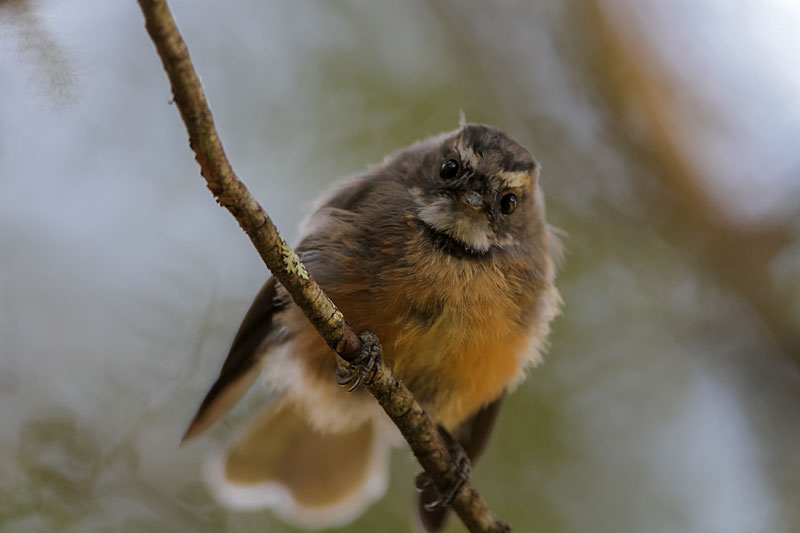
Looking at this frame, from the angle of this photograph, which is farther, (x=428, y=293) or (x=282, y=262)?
(x=428, y=293)

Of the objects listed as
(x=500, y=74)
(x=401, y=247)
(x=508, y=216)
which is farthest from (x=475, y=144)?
(x=500, y=74)

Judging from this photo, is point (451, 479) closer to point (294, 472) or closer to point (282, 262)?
point (294, 472)

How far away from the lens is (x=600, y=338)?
23.0ft

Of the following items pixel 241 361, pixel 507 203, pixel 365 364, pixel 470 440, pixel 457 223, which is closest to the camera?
pixel 365 364

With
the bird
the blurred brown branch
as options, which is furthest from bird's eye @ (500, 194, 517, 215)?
the blurred brown branch

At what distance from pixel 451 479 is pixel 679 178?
8.85 feet

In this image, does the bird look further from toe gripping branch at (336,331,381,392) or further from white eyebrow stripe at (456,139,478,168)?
toe gripping branch at (336,331,381,392)

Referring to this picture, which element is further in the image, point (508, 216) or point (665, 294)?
point (665, 294)

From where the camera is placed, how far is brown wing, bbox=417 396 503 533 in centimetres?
551

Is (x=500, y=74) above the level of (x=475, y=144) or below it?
above

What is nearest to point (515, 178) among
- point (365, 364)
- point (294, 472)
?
point (365, 364)

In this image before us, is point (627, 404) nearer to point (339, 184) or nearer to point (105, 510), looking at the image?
point (339, 184)

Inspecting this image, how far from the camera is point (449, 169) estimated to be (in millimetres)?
4766

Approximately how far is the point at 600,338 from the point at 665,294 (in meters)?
0.71
